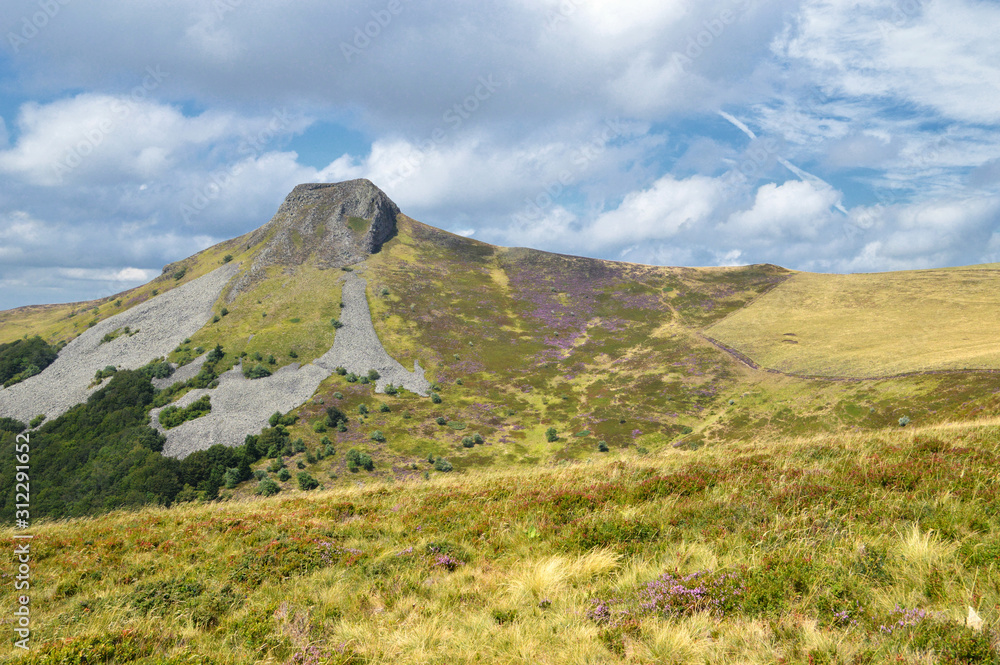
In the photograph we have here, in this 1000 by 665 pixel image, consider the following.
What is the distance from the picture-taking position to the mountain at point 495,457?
19.4 ft

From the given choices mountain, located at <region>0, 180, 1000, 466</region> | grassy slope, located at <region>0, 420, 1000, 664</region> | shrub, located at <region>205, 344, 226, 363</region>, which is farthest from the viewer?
shrub, located at <region>205, 344, 226, 363</region>

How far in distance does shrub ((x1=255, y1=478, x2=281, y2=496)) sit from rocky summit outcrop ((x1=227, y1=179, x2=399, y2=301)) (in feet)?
263

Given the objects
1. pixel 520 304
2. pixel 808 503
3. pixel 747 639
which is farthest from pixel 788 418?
pixel 520 304

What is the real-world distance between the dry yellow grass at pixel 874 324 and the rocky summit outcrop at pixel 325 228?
105935 mm

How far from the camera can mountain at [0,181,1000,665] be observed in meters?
5.90

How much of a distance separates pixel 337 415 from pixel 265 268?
236 feet

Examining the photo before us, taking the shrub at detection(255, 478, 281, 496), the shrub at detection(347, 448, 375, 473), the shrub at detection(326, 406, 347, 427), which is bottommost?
the shrub at detection(255, 478, 281, 496)

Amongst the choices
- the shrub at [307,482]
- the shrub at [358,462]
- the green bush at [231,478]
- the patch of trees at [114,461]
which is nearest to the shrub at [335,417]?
the patch of trees at [114,461]

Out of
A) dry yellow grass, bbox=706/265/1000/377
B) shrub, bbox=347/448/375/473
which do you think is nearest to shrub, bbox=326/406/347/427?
shrub, bbox=347/448/375/473

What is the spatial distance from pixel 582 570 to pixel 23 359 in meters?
138

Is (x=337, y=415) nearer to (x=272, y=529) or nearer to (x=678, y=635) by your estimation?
(x=272, y=529)

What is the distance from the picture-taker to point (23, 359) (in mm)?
96250

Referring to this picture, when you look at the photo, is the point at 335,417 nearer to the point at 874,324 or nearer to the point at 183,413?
the point at 183,413

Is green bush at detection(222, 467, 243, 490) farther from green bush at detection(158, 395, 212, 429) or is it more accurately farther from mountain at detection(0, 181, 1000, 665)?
green bush at detection(158, 395, 212, 429)
